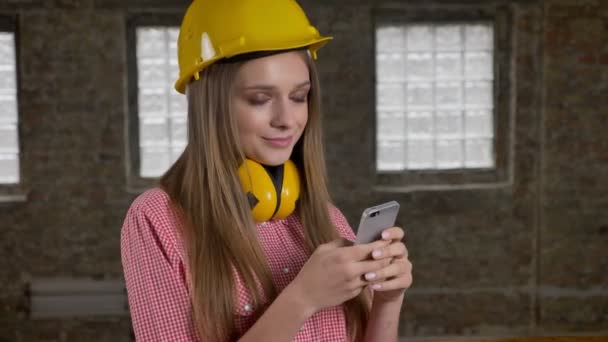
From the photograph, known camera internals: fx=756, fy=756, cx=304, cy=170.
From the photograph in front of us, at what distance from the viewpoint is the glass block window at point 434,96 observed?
18.8 ft

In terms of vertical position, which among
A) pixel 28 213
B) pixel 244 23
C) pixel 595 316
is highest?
pixel 244 23

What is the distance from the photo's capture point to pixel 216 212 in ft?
4.65

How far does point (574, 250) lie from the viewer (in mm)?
5840

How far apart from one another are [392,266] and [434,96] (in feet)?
14.8

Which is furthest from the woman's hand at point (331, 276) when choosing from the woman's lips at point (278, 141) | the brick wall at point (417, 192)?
the brick wall at point (417, 192)

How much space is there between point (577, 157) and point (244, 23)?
4.87 meters

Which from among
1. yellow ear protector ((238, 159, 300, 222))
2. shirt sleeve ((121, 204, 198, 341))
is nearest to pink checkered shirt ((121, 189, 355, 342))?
shirt sleeve ((121, 204, 198, 341))

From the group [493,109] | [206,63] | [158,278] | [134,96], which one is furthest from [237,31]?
[493,109]

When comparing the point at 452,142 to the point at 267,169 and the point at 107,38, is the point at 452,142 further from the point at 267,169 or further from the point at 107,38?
the point at 267,169

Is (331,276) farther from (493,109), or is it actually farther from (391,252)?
(493,109)

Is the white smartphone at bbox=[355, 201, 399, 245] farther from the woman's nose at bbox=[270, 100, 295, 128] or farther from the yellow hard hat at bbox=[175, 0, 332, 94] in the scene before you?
the yellow hard hat at bbox=[175, 0, 332, 94]

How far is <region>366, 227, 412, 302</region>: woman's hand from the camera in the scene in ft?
4.46

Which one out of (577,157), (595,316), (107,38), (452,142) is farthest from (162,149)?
(595,316)

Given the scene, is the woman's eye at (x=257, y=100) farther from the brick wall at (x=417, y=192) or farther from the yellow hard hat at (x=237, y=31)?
the brick wall at (x=417, y=192)
